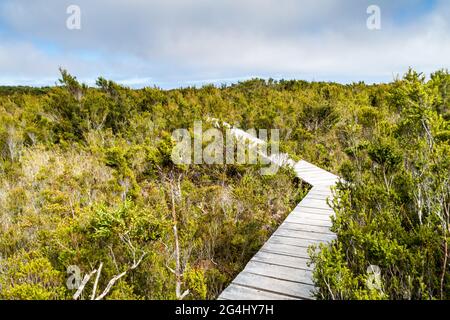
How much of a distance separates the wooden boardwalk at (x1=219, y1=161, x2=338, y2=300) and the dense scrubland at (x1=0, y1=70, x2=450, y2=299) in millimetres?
265

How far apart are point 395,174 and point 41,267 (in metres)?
3.75

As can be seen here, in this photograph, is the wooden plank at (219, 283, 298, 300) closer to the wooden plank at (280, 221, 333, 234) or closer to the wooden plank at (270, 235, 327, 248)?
the wooden plank at (270, 235, 327, 248)

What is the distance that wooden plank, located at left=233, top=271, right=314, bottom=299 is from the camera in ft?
8.70

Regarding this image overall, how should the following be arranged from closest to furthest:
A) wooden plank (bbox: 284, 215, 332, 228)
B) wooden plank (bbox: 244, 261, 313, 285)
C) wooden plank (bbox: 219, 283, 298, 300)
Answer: wooden plank (bbox: 219, 283, 298, 300), wooden plank (bbox: 244, 261, 313, 285), wooden plank (bbox: 284, 215, 332, 228)

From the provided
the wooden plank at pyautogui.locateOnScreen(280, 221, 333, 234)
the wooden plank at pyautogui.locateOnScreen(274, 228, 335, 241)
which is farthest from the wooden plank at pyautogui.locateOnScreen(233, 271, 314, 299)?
the wooden plank at pyautogui.locateOnScreen(280, 221, 333, 234)

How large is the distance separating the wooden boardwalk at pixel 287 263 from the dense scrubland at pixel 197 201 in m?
0.26

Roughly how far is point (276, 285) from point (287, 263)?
435 mm

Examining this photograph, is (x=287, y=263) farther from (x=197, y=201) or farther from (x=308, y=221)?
(x=197, y=201)

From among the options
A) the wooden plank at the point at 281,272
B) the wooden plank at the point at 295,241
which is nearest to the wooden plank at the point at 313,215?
the wooden plank at the point at 295,241

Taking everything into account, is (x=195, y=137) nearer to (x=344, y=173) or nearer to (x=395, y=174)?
(x=344, y=173)

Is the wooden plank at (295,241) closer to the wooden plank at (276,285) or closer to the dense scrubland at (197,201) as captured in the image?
the dense scrubland at (197,201)

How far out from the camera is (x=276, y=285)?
279 cm

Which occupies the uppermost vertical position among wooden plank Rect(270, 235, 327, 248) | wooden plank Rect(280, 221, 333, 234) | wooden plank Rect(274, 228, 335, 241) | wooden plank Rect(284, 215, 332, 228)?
wooden plank Rect(284, 215, 332, 228)
